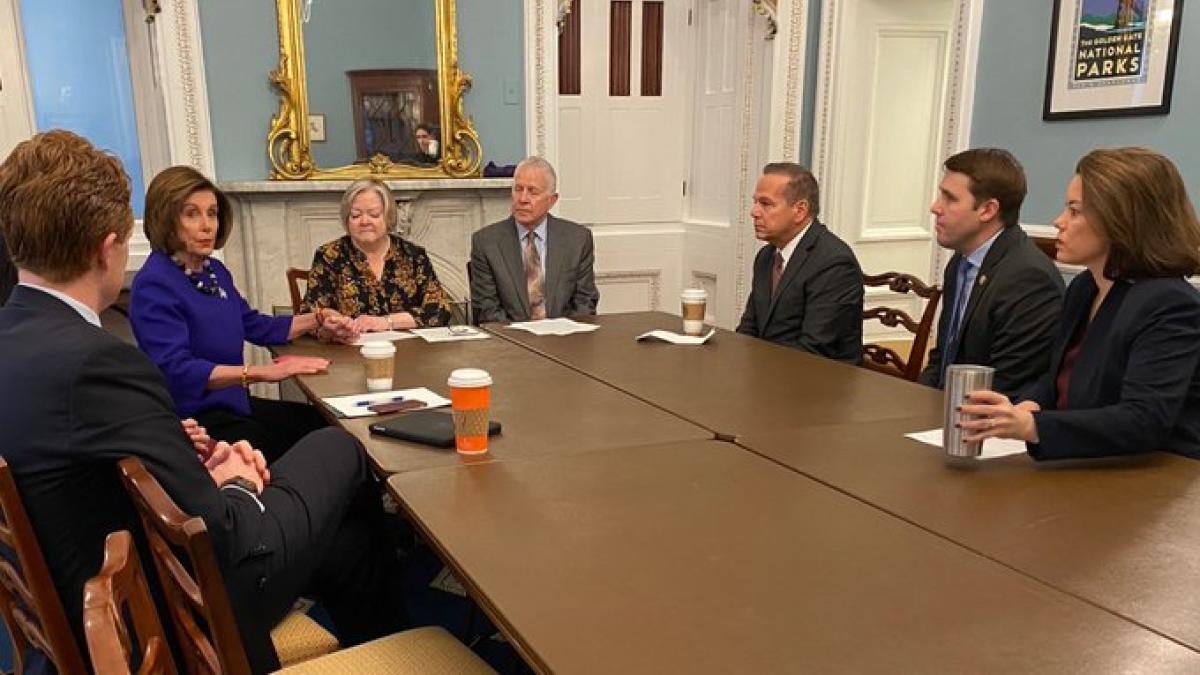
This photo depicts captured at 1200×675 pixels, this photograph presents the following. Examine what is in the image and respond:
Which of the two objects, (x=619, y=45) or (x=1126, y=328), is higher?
(x=619, y=45)

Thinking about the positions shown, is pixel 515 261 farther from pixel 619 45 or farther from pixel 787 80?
pixel 619 45

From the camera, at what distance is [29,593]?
4.22 feet

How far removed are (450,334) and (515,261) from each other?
64 cm

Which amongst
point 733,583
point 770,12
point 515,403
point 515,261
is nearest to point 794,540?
point 733,583

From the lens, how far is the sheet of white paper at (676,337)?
2738 millimetres

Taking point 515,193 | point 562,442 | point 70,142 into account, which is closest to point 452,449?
point 562,442

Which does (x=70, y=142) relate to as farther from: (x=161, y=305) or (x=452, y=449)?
(x=161, y=305)

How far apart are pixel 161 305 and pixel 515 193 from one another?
1.38m

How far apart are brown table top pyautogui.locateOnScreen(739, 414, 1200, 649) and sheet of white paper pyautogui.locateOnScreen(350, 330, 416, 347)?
1.40 m

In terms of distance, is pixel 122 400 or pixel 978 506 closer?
pixel 122 400

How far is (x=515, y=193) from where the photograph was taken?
3406 mm

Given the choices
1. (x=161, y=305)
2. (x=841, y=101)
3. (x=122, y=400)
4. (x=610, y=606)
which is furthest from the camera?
(x=841, y=101)

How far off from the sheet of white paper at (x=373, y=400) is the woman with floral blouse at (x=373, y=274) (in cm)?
87

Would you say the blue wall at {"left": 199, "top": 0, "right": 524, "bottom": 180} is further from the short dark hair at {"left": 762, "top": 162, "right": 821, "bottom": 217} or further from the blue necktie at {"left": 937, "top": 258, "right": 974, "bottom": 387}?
the blue necktie at {"left": 937, "top": 258, "right": 974, "bottom": 387}
